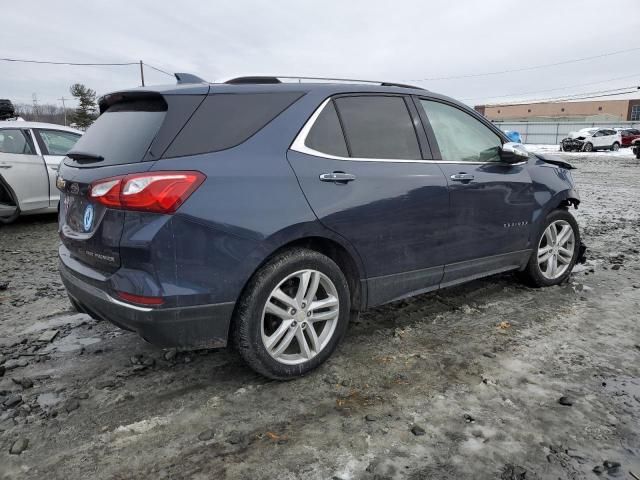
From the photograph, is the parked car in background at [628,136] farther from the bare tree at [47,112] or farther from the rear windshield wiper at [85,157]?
the bare tree at [47,112]

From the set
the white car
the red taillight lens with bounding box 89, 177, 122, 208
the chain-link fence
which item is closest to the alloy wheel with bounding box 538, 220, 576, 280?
the red taillight lens with bounding box 89, 177, 122, 208

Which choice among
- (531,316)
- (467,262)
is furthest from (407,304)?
(531,316)

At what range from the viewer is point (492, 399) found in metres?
2.61

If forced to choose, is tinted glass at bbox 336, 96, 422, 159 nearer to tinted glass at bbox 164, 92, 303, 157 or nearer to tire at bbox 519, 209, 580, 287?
tinted glass at bbox 164, 92, 303, 157

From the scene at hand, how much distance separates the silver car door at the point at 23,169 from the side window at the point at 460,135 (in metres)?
6.12

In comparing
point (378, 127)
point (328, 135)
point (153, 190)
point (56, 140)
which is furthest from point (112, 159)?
point (56, 140)

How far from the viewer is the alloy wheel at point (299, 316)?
8.77ft

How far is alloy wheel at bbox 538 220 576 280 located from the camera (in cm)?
439

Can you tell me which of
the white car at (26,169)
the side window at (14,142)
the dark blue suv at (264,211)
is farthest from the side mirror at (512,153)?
the side window at (14,142)

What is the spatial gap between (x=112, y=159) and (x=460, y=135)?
2.55m

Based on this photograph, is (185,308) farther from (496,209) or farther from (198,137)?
(496,209)

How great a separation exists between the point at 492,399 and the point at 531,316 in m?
1.44

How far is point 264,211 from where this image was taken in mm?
2492

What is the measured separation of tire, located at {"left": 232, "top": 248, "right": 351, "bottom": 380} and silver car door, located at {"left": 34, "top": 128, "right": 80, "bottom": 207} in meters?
5.79
